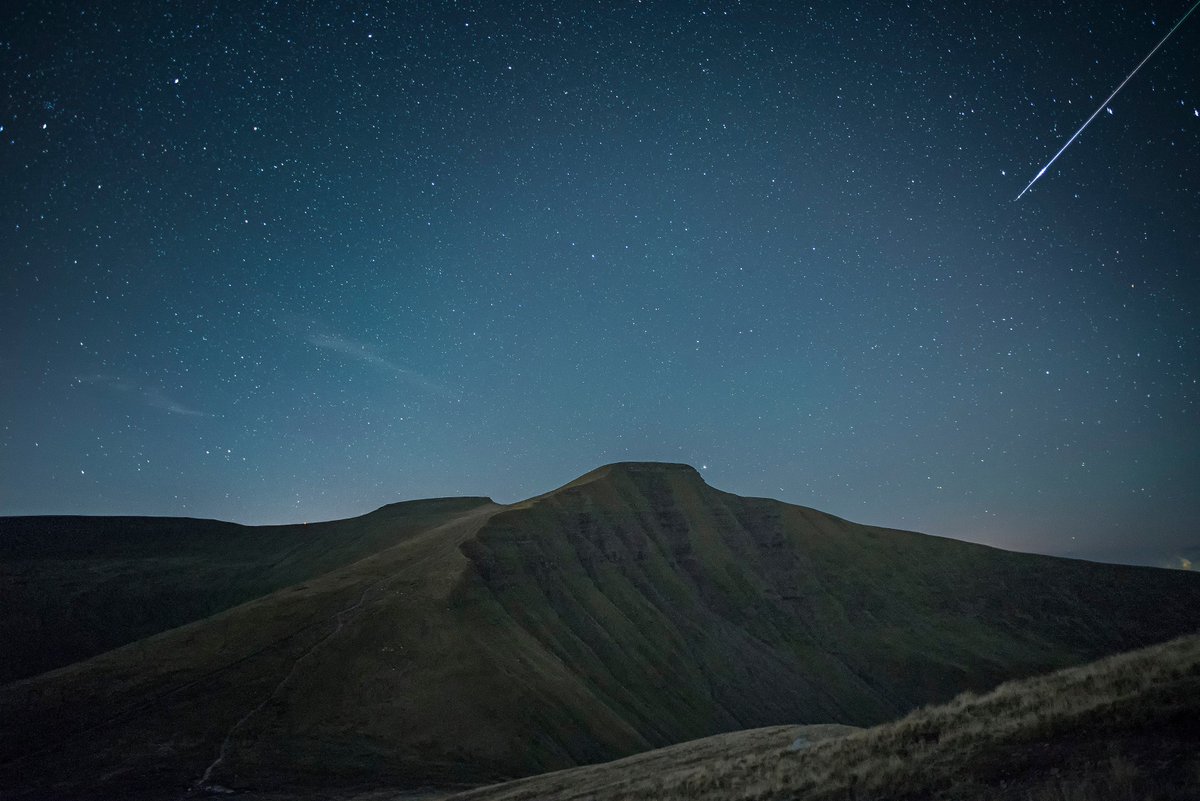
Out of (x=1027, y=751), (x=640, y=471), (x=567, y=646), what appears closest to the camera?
(x=1027, y=751)

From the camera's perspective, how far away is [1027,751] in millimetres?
8555

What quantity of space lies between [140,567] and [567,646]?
220 ft

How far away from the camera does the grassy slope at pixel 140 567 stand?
2726 inches

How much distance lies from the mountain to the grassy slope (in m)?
14.9

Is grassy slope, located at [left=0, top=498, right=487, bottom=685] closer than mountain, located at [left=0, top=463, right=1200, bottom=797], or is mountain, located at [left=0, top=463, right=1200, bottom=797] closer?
mountain, located at [left=0, top=463, right=1200, bottom=797]

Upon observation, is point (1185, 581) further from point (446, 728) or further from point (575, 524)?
point (446, 728)

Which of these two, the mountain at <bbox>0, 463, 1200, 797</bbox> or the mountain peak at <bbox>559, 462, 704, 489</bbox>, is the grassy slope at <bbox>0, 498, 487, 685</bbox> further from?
the mountain peak at <bbox>559, 462, 704, 489</bbox>

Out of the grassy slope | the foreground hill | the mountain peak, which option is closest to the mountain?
the mountain peak

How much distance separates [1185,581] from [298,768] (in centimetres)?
11265

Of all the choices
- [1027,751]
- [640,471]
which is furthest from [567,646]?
[1027,751]

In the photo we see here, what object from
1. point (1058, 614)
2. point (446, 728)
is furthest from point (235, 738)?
point (1058, 614)

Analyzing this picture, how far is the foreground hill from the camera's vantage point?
700 cm

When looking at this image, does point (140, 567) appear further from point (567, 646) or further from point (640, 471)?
point (640, 471)

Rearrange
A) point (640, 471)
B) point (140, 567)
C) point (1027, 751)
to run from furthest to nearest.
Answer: point (640, 471)
point (140, 567)
point (1027, 751)
